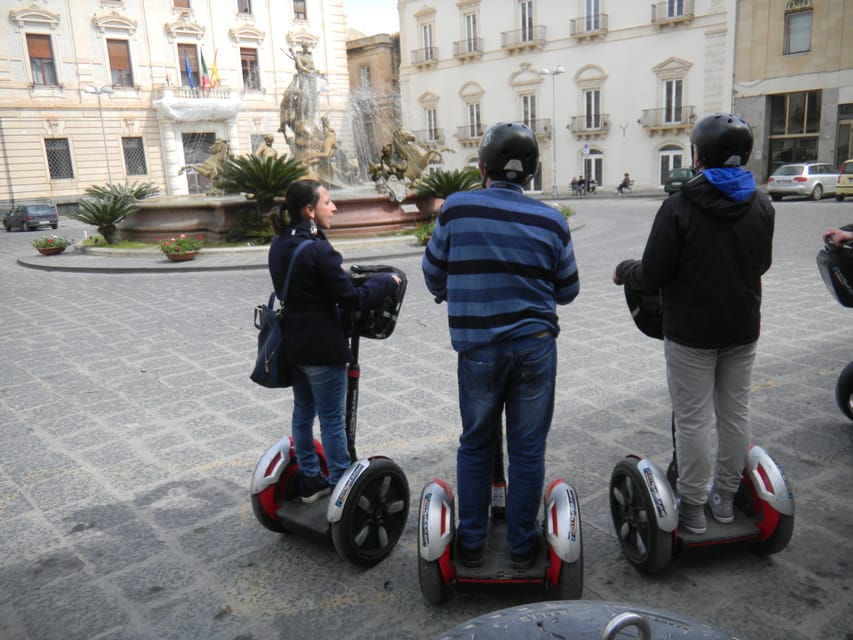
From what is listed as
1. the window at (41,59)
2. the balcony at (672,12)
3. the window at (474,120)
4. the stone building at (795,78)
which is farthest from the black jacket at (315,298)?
the window at (474,120)

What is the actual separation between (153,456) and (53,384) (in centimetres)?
227

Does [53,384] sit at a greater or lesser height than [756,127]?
lesser

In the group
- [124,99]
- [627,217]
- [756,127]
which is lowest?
[627,217]

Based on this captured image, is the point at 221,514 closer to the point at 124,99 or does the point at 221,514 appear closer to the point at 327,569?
the point at 327,569

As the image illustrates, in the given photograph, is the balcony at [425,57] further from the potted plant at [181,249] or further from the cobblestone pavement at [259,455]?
the cobblestone pavement at [259,455]

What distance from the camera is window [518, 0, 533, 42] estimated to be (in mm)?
42125

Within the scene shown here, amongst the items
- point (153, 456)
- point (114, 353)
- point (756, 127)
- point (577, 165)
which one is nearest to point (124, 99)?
point (577, 165)

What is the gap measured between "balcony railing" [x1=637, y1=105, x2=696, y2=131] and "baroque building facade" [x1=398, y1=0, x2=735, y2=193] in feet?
0.17

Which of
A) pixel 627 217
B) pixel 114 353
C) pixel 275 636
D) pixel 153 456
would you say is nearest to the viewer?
pixel 275 636

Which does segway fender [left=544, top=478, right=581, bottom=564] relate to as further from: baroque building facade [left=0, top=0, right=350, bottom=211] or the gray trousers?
baroque building facade [left=0, top=0, right=350, bottom=211]

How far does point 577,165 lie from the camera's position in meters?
41.8

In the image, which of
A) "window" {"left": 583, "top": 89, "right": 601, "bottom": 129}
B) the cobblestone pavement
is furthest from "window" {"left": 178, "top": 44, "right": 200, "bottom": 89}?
the cobblestone pavement

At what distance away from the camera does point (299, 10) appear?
42250 mm

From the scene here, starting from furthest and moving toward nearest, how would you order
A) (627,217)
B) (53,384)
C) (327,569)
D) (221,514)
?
1. (627,217)
2. (53,384)
3. (221,514)
4. (327,569)
